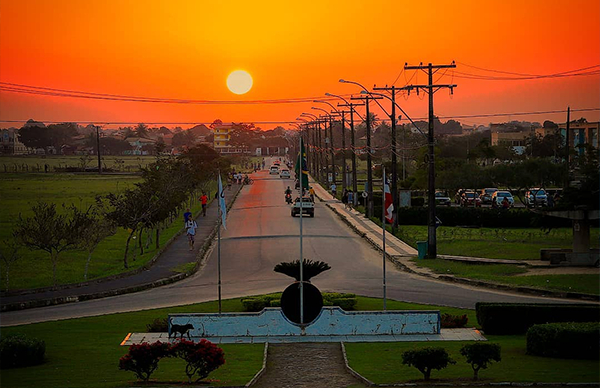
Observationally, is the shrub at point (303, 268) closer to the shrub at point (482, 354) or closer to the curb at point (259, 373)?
the curb at point (259, 373)

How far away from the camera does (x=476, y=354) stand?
17.3 meters

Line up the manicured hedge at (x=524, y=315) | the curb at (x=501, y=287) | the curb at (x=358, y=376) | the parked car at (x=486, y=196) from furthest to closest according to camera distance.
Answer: the parked car at (x=486, y=196) < the curb at (x=501, y=287) < the manicured hedge at (x=524, y=315) < the curb at (x=358, y=376)

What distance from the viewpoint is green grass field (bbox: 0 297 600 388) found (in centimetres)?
1770

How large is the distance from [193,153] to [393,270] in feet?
214

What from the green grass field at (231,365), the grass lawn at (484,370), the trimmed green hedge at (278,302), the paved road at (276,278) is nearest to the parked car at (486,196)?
the paved road at (276,278)

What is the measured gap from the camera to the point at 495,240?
165 ft

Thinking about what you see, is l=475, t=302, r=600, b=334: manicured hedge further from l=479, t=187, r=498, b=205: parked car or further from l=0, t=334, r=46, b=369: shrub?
l=479, t=187, r=498, b=205: parked car

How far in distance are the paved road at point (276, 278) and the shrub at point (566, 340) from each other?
863 centimetres

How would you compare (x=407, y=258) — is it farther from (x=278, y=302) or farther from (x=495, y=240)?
(x=278, y=302)

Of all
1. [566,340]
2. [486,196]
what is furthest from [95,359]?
[486,196]

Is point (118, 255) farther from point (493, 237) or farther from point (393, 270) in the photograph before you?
point (493, 237)

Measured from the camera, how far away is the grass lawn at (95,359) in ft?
58.9

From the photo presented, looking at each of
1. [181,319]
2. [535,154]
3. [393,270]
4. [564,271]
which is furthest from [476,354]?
[535,154]

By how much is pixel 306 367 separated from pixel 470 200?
6179 cm
